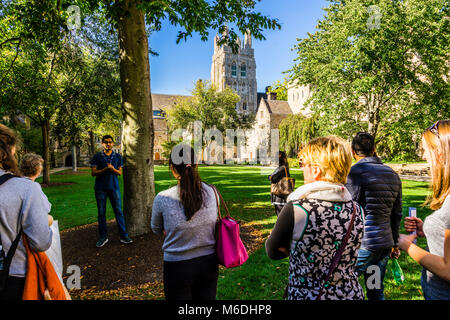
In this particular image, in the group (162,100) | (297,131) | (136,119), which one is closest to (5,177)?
(136,119)

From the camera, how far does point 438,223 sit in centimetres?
168

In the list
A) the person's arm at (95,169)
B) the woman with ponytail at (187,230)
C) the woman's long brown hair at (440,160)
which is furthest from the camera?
the person's arm at (95,169)

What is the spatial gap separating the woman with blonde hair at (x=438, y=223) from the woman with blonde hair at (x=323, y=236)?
0.40 metres

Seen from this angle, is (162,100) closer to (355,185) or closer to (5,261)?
(355,185)

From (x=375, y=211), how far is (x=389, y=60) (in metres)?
14.0

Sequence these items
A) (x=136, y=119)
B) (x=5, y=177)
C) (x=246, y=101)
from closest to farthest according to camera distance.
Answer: (x=5, y=177), (x=136, y=119), (x=246, y=101)

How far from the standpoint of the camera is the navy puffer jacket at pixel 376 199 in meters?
2.97

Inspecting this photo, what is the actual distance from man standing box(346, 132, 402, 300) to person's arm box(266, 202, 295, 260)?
5.19 ft

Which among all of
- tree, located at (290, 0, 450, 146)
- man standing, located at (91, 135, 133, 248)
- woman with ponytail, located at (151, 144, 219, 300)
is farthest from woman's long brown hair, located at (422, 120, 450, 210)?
tree, located at (290, 0, 450, 146)

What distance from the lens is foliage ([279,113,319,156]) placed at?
31903mm

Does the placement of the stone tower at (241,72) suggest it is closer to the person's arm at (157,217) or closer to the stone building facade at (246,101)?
the stone building facade at (246,101)

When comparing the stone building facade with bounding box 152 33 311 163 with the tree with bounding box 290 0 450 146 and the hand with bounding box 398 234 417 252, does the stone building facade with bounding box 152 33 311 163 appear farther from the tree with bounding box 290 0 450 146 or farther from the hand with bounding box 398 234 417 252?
the hand with bounding box 398 234 417 252

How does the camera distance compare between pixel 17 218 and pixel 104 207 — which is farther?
pixel 104 207

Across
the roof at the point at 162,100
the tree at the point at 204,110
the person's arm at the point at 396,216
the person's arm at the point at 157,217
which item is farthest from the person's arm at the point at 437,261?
the roof at the point at 162,100
